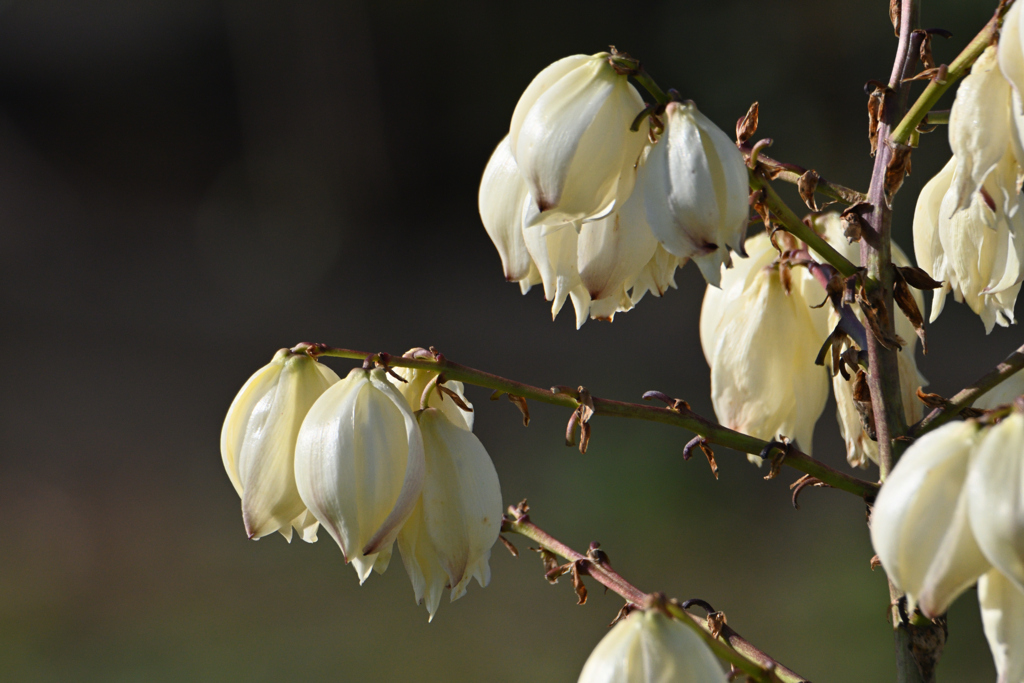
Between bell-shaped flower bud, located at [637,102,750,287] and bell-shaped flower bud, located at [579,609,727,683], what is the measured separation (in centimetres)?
12

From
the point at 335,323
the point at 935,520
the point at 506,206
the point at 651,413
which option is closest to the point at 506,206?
the point at 506,206

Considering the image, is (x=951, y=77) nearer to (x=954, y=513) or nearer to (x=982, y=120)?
(x=982, y=120)

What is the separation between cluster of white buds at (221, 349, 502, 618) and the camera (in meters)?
0.35

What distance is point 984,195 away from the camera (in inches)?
13.6

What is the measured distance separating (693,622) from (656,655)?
3 cm

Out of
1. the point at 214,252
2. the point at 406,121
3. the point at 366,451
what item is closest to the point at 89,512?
the point at 214,252

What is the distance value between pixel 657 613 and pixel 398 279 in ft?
9.16

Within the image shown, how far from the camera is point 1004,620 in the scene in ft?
0.92

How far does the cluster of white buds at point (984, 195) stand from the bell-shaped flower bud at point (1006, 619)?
0.42ft

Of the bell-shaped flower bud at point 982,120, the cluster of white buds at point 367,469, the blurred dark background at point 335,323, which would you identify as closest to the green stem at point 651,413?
the cluster of white buds at point 367,469

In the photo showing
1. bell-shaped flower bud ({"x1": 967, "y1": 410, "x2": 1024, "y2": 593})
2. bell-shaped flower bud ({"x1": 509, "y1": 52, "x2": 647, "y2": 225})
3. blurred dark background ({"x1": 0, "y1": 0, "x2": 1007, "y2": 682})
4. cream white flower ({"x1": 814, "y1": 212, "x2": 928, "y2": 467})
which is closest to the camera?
bell-shaped flower bud ({"x1": 967, "y1": 410, "x2": 1024, "y2": 593})

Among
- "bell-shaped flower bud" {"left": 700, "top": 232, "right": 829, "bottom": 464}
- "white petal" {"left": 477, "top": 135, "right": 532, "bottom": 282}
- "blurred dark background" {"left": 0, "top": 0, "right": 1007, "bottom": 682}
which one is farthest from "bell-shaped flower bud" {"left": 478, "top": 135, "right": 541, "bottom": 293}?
"blurred dark background" {"left": 0, "top": 0, "right": 1007, "bottom": 682}

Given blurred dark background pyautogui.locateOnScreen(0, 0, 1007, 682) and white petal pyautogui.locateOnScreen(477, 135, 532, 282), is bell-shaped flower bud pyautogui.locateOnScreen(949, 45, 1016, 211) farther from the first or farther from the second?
blurred dark background pyautogui.locateOnScreen(0, 0, 1007, 682)

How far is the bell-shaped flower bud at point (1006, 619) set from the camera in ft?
0.92
